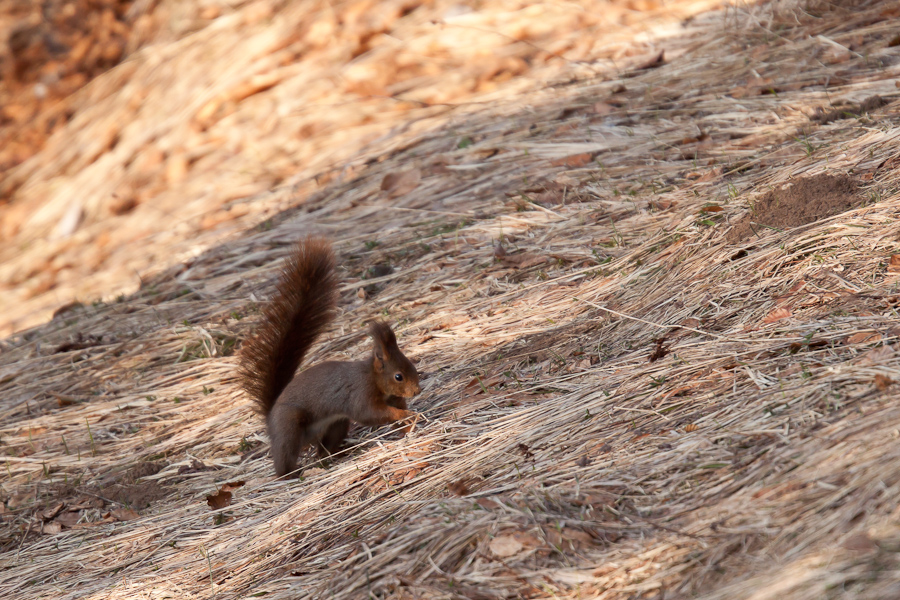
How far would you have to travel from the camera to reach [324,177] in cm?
695

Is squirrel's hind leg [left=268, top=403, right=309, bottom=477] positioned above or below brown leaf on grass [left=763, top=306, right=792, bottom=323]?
below

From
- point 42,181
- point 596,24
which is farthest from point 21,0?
point 596,24

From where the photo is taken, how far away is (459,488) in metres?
2.74

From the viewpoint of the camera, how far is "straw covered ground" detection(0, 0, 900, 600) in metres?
2.24

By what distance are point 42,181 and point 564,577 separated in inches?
373

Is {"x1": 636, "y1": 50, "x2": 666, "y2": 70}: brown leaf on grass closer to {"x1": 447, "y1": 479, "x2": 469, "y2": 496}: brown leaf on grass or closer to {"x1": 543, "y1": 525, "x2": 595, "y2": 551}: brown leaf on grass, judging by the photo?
{"x1": 447, "y1": 479, "x2": 469, "y2": 496}: brown leaf on grass

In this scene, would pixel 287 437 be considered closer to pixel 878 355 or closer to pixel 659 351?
pixel 659 351

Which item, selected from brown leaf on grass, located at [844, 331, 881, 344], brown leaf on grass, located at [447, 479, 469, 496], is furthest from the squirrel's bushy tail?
brown leaf on grass, located at [844, 331, 881, 344]

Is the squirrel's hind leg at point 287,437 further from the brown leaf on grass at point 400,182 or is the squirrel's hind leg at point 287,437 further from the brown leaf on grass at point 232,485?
the brown leaf on grass at point 400,182

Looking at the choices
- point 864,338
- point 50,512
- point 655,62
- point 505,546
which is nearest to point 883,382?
point 864,338

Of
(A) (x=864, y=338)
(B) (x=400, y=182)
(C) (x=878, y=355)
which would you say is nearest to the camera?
(C) (x=878, y=355)

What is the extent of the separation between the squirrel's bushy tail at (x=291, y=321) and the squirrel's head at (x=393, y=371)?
34cm

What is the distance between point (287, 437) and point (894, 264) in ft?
8.13

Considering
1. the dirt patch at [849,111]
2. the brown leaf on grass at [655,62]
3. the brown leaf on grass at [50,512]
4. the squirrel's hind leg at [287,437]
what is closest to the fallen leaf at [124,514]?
the brown leaf on grass at [50,512]
